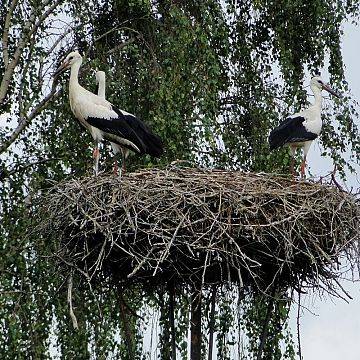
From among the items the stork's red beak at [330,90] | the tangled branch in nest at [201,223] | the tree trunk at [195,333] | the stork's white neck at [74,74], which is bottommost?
the tree trunk at [195,333]

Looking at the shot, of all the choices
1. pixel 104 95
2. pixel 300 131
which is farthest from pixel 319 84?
pixel 104 95

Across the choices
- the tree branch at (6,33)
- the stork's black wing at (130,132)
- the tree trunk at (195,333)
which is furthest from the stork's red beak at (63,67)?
the tree trunk at (195,333)

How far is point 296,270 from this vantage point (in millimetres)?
11828

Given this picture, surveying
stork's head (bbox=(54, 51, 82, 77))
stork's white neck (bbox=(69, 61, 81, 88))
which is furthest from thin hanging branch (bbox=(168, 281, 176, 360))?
stork's head (bbox=(54, 51, 82, 77))

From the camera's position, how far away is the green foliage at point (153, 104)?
13109 mm

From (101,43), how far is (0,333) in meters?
2.92

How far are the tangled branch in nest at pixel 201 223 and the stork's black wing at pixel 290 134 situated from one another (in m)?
1.50

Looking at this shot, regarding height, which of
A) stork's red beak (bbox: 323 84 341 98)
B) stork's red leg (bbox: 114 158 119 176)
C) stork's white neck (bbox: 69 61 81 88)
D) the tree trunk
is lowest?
the tree trunk

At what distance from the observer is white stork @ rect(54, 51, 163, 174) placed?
12.5 metres

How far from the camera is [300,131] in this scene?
13.1 metres

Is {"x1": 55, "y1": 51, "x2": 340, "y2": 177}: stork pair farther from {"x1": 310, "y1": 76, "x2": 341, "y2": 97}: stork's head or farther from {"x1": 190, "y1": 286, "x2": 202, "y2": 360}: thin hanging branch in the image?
{"x1": 190, "y1": 286, "x2": 202, "y2": 360}: thin hanging branch

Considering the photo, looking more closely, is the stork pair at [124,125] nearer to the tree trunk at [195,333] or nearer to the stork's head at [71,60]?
the stork's head at [71,60]

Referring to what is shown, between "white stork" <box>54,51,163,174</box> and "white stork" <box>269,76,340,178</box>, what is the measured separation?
107 centimetres

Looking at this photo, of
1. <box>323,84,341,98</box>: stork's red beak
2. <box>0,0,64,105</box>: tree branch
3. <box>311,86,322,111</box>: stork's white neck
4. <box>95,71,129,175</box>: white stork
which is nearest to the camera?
<box>95,71,129,175</box>: white stork
